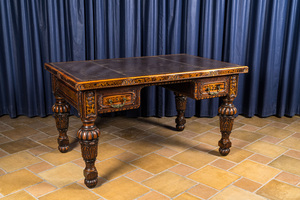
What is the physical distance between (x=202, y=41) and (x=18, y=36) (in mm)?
2112

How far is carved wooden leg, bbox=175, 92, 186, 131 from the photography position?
3629mm

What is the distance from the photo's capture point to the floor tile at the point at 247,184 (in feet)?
8.56

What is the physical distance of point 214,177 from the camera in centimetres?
277

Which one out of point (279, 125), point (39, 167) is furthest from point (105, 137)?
point (279, 125)

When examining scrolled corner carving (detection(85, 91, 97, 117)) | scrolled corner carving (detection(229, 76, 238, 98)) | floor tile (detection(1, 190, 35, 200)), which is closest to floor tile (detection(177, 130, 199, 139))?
scrolled corner carving (detection(229, 76, 238, 98))

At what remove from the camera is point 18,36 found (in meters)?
3.92

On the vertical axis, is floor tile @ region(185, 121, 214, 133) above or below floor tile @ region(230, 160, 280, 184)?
above

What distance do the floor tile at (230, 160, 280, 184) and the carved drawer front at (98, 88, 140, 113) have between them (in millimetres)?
1057

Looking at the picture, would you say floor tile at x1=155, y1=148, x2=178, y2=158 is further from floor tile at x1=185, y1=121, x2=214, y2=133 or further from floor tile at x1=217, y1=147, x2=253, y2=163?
floor tile at x1=185, y1=121, x2=214, y2=133

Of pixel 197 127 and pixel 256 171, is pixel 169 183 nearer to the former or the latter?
pixel 256 171

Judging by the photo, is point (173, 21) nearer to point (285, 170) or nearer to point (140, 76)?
point (140, 76)

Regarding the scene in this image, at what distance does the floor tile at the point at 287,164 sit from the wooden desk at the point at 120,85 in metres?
0.43

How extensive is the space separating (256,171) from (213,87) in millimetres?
784

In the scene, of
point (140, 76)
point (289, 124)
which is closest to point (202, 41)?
point (289, 124)
